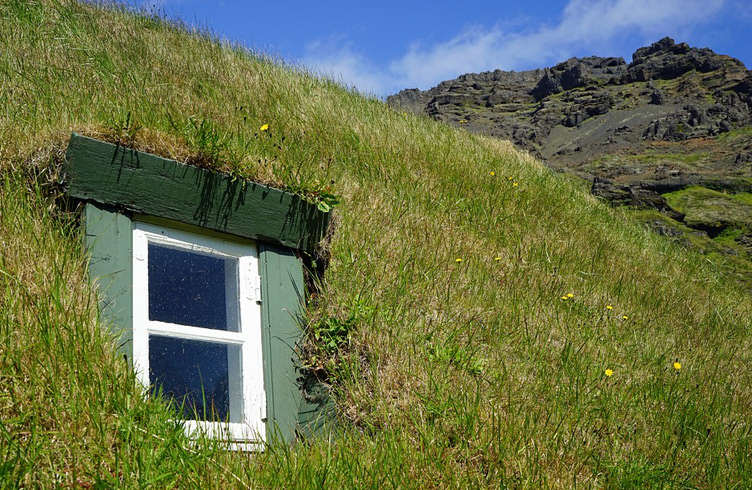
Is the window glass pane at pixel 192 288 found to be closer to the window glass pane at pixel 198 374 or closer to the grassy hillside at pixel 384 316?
the window glass pane at pixel 198 374

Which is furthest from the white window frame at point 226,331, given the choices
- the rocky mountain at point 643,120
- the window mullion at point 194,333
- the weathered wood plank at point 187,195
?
the rocky mountain at point 643,120

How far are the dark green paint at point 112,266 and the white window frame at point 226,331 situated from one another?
6 cm

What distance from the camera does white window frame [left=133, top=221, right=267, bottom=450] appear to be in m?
2.73

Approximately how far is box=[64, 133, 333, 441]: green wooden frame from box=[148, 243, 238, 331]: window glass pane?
0.16 meters

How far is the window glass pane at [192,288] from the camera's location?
2.94m

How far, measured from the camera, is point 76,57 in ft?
16.5

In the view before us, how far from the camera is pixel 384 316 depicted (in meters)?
3.40

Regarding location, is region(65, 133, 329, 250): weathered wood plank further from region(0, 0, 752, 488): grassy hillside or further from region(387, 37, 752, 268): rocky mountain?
region(387, 37, 752, 268): rocky mountain

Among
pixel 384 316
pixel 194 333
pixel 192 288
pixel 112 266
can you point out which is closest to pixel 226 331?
pixel 194 333

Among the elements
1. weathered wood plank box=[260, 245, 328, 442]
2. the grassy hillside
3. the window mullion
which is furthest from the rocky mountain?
the window mullion

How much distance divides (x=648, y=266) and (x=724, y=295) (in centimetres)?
102

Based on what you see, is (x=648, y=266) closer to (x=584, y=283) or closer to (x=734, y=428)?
(x=584, y=283)

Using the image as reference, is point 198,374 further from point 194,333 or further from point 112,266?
point 112,266

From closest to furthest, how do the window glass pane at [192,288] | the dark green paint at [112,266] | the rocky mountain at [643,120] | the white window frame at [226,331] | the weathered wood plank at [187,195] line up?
the dark green paint at [112,266] < the white window frame at [226,331] < the weathered wood plank at [187,195] < the window glass pane at [192,288] < the rocky mountain at [643,120]
